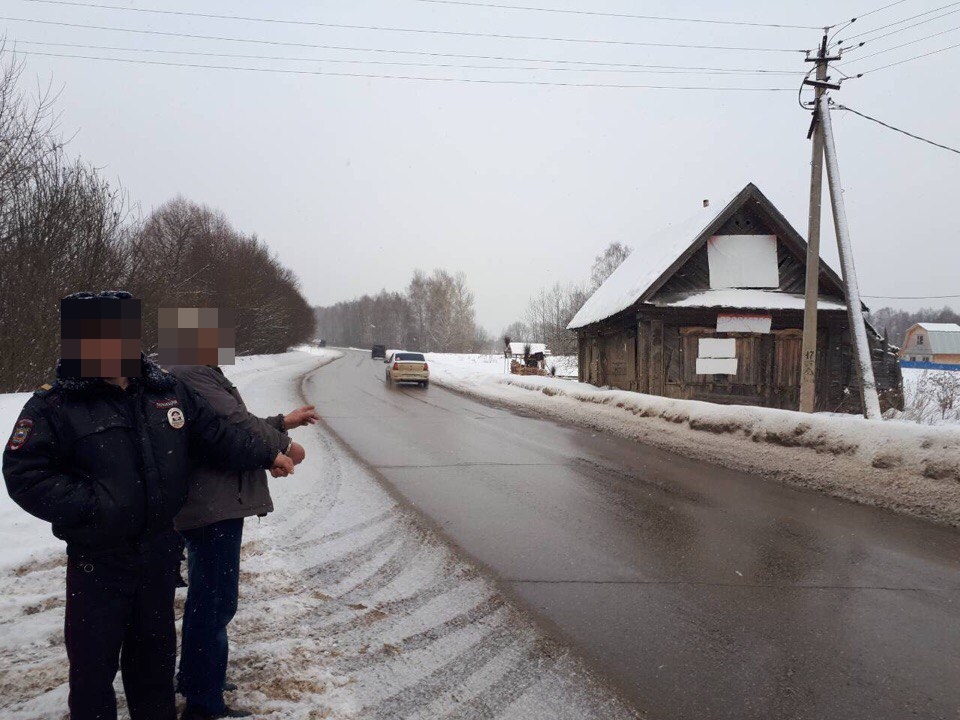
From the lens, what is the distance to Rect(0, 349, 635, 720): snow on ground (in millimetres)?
2785

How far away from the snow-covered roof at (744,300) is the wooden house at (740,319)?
0.10 ft

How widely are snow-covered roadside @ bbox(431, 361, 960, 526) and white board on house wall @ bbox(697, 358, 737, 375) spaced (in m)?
5.79

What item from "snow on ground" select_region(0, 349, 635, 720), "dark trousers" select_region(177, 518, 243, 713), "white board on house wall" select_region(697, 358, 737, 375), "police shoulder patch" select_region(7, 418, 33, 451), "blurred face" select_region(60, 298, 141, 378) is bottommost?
"snow on ground" select_region(0, 349, 635, 720)

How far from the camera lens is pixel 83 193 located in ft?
41.3

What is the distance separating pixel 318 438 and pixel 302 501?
4435mm

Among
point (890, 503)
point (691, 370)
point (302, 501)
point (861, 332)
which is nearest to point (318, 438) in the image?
point (302, 501)

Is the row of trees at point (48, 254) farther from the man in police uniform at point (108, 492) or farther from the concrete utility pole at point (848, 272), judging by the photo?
the concrete utility pole at point (848, 272)

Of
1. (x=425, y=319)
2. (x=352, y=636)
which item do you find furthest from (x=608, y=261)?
(x=352, y=636)

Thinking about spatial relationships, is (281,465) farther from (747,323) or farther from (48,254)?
(747,323)

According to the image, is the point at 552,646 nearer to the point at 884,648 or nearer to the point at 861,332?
the point at 884,648

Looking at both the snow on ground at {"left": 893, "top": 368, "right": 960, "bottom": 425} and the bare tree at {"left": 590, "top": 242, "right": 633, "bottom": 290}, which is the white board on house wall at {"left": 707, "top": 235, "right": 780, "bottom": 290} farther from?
the bare tree at {"left": 590, "top": 242, "right": 633, "bottom": 290}

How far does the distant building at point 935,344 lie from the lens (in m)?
77.3

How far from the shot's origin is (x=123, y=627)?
214cm

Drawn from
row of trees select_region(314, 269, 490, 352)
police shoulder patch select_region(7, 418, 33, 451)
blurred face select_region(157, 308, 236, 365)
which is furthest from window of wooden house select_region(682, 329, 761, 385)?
row of trees select_region(314, 269, 490, 352)
